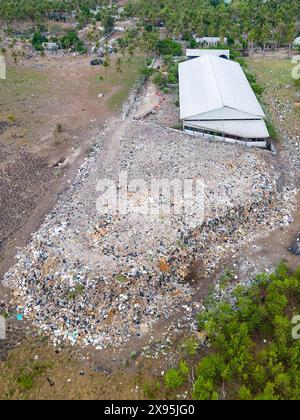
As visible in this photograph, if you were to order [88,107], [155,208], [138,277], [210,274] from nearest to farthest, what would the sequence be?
[138,277] → [210,274] → [155,208] → [88,107]

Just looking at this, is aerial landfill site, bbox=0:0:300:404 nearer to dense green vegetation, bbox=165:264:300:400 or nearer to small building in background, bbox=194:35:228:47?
dense green vegetation, bbox=165:264:300:400

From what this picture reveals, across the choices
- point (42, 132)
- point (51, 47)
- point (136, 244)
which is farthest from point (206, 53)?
point (136, 244)

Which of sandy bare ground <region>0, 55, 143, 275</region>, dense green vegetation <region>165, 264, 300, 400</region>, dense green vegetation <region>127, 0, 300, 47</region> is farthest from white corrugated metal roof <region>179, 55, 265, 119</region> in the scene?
dense green vegetation <region>165, 264, 300, 400</region>

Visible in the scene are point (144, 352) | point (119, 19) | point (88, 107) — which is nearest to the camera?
point (144, 352)

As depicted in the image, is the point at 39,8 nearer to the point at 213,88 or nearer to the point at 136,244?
the point at 213,88

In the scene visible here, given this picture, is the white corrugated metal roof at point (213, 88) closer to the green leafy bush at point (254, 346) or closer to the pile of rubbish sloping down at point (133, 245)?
the pile of rubbish sloping down at point (133, 245)
